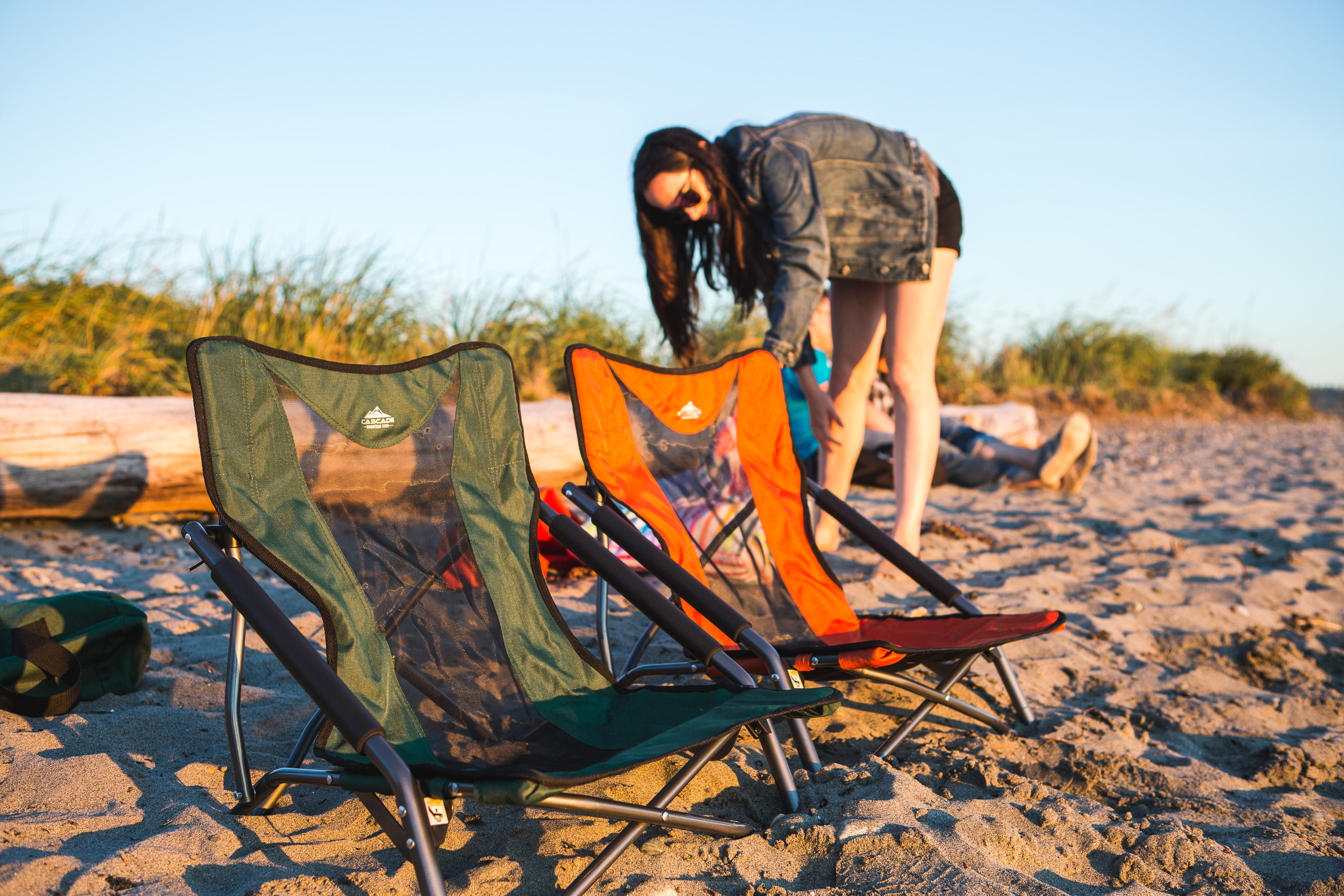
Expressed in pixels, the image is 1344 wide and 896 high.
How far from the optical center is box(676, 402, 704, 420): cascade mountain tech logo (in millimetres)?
2959

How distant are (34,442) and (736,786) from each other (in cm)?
338

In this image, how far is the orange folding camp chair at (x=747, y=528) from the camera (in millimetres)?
2355

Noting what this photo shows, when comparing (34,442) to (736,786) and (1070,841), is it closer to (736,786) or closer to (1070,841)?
(736,786)

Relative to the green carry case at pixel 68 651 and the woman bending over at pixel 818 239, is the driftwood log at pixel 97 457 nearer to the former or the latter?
the green carry case at pixel 68 651

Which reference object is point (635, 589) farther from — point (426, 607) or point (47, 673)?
point (47, 673)

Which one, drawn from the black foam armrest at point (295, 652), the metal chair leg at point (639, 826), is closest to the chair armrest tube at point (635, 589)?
the metal chair leg at point (639, 826)

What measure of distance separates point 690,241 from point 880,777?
2015 mm

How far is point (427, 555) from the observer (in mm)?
2230

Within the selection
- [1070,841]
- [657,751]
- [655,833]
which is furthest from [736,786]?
[1070,841]

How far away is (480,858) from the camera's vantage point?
1.80 meters

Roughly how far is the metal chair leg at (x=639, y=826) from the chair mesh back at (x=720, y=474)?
2.81ft

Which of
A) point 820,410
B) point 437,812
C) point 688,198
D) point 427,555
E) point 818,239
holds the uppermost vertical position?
point 688,198

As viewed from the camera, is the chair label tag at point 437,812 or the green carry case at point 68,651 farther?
the green carry case at point 68,651

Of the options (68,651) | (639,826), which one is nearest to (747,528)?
(639,826)
